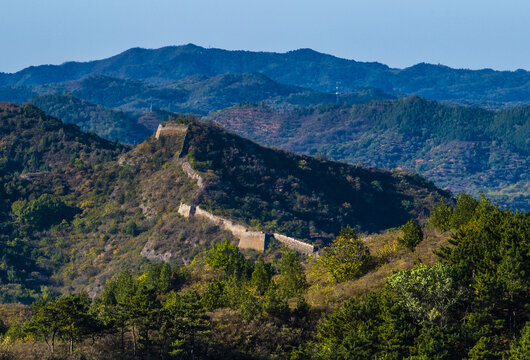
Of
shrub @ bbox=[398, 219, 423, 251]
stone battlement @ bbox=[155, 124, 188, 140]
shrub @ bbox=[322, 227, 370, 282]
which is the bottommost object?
shrub @ bbox=[322, 227, 370, 282]

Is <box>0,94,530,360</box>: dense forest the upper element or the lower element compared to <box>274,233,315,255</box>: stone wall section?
upper

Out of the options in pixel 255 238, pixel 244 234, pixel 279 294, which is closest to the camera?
pixel 279 294

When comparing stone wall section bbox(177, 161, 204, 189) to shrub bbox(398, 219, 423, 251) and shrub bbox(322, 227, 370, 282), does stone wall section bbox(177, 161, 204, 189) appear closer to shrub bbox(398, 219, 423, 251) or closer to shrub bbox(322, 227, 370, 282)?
shrub bbox(322, 227, 370, 282)

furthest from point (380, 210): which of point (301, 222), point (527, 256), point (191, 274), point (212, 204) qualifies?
point (527, 256)

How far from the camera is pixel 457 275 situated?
6338cm

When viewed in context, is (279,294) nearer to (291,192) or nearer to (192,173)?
(192,173)

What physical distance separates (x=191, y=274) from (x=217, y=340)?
2895cm

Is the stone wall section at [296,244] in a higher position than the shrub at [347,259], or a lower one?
lower

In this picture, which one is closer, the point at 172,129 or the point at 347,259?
the point at 347,259

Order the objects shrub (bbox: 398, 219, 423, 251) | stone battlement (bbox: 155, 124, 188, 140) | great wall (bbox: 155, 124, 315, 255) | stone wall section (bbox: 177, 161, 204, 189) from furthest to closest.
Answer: stone battlement (bbox: 155, 124, 188, 140)
stone wall section (bbox: 177, 161, 204, 189)
great wall (bbox: 155, 124, 315, 255)
shrub (bbox: 398, 219, 423, 251)

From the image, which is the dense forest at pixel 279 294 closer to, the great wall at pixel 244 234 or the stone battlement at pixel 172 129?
the great wall at pixel 244 234

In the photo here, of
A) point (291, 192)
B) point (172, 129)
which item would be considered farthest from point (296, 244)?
point (172, 129)

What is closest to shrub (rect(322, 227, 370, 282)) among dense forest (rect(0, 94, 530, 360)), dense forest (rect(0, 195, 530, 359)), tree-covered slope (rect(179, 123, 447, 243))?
dense forest (rect(0, 94, 530, 360))

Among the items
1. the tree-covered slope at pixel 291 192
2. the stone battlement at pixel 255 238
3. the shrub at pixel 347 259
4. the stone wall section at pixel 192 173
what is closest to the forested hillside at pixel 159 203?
the tree-covered slope at pixel 291 192
